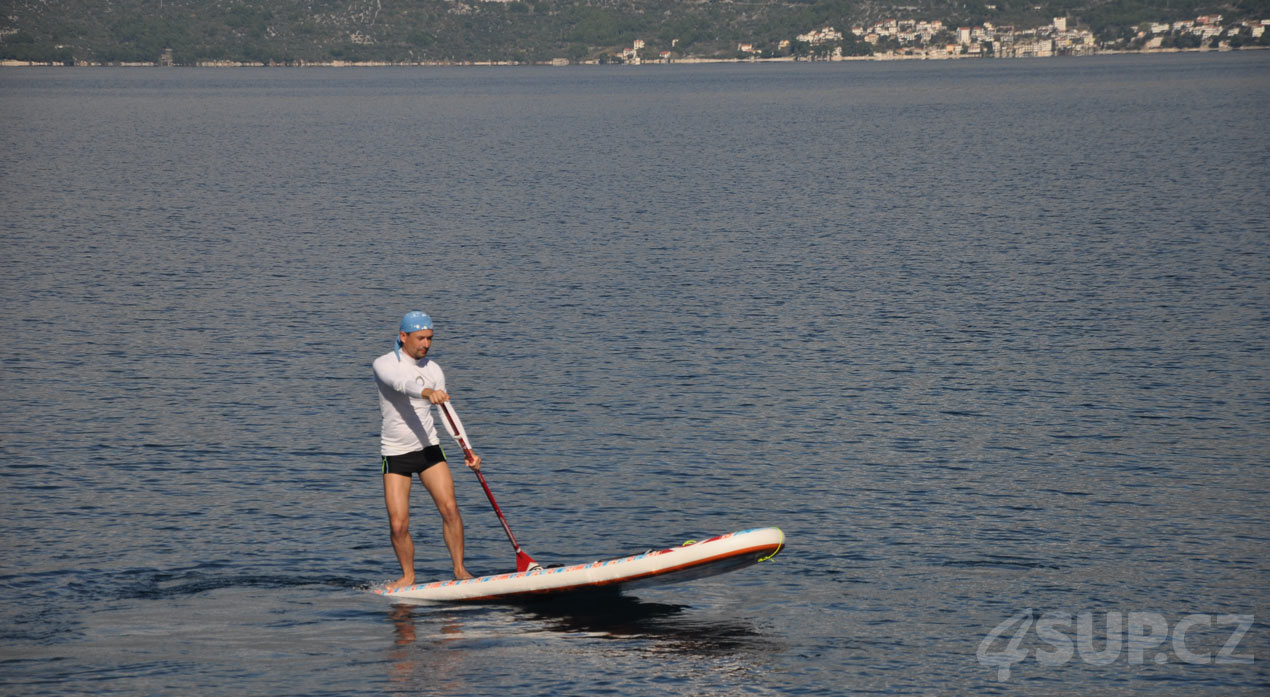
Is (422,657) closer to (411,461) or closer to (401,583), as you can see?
(401,583)

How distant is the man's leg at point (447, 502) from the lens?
54.7 feet

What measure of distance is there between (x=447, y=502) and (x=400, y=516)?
57 cm

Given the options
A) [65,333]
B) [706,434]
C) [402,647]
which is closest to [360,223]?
[65,333]

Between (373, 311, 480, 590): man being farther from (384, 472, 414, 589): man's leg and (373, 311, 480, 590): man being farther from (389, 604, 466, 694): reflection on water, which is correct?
(389, 604, 466, 694): reflection on water

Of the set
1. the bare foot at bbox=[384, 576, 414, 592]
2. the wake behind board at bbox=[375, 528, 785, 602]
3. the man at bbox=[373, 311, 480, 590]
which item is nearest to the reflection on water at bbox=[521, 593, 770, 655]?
the wake behind board at bbox=[375, 528, 785, 602]

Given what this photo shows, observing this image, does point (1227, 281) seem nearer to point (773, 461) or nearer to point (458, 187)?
point (773, 461)

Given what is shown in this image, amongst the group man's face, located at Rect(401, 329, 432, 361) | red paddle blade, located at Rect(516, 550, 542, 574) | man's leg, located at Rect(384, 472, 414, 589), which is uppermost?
man's face, located at Rect(401, 329, 432, 361)

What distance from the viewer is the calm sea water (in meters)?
15.7

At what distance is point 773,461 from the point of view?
2372 centimetres

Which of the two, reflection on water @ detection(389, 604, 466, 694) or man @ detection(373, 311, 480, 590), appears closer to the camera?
reflection on water @ detection(389, 604, 466, 694)

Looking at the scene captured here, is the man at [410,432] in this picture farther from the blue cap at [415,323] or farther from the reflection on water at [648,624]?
the reflection on water at [648,624]

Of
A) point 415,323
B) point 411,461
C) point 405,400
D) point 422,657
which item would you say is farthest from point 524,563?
point 415,323

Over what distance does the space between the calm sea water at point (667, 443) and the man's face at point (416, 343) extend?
10.2 feet

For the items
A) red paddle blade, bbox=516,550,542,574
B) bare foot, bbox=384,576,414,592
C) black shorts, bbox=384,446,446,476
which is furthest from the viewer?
bare foot, bbox=384,576,414,592
